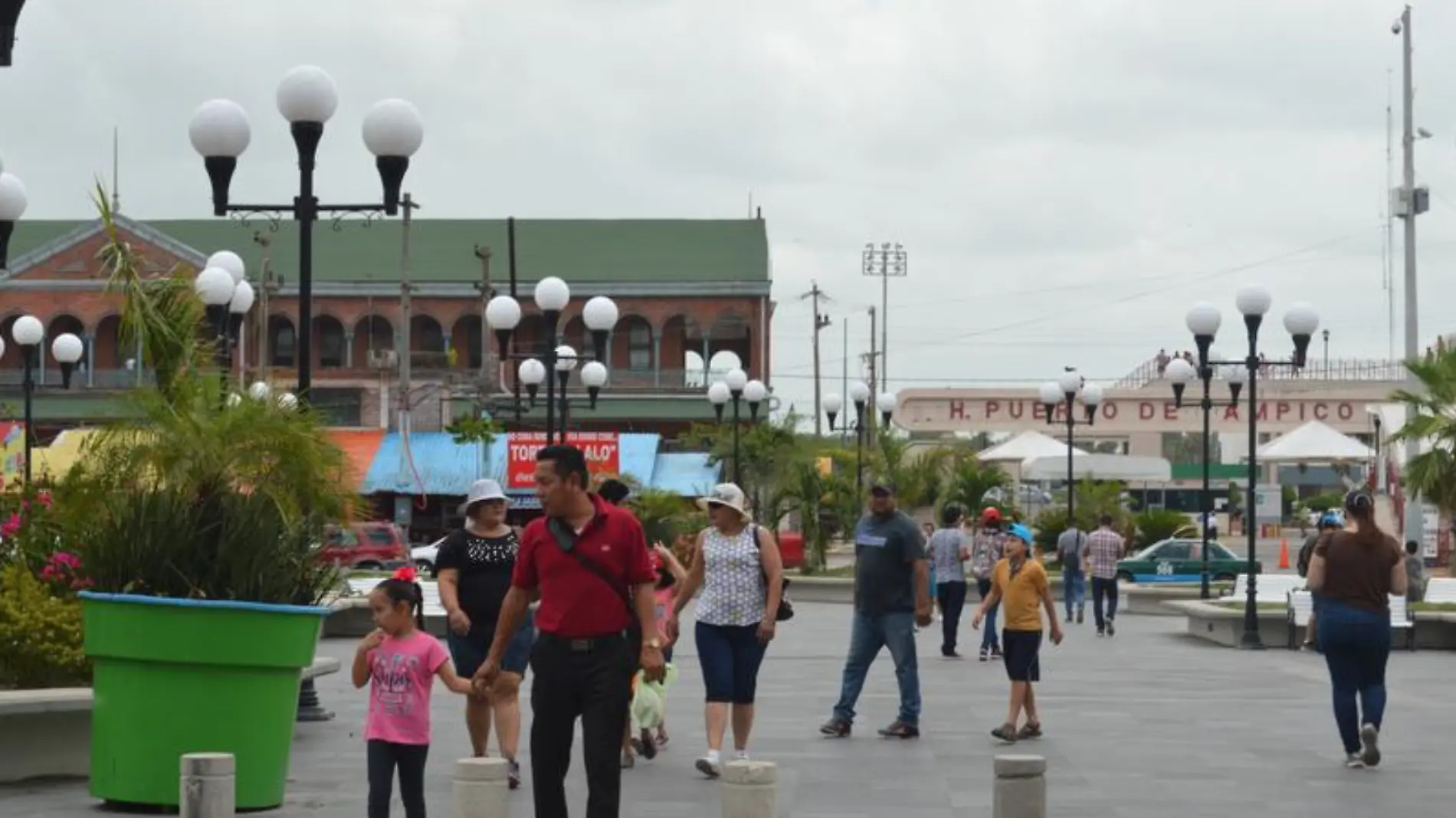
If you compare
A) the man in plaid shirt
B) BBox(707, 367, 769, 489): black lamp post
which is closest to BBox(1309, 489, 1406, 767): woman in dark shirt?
the man in plaid shirt

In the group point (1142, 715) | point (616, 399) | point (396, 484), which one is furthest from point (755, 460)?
point (1142, 715)

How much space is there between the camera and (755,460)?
188ft

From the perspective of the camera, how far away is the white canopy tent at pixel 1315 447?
52.7 meters

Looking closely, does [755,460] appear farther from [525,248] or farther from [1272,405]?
[1272,405]

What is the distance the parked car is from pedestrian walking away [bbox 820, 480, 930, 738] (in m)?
30.4

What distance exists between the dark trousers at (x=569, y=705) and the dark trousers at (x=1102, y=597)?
68.0 feet

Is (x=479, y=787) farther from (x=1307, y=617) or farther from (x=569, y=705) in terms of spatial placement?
(x=1307, y=617)

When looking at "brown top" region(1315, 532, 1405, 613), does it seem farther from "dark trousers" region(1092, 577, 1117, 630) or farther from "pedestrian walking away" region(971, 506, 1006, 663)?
"dark trousers" region(1092, 577, 1117, 630)

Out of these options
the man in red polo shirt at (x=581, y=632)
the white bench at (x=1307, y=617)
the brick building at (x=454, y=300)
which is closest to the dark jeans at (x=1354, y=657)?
the man in red polo shirt at (x=581, y=632)

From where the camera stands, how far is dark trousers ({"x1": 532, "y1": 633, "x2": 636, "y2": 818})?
9.53 meters

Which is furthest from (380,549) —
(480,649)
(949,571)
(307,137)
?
(480,649)

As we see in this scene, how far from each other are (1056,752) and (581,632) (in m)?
5.98

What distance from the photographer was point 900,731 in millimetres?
15680

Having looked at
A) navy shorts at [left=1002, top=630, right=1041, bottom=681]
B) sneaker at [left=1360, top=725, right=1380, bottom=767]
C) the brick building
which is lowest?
sneaker at [left=1360, top=725, right=1380, bottom=767]
